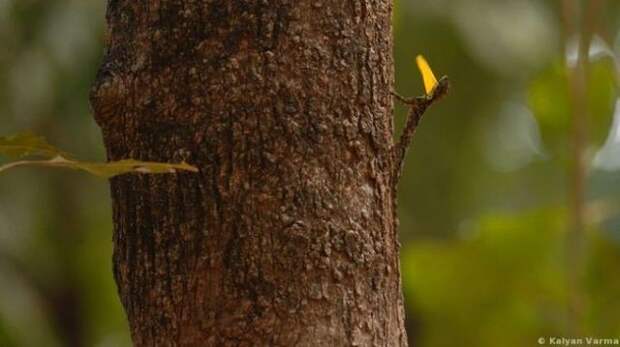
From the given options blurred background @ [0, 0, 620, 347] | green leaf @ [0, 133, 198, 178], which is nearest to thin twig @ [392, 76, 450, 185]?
green leaf @ [0, 133, 198, 178]

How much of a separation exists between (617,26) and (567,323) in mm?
1930

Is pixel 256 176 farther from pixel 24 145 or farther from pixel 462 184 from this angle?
pixel 462 184

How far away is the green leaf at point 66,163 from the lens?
0.90 meters

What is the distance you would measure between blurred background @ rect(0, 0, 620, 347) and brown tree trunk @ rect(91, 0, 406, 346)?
409 millimetres

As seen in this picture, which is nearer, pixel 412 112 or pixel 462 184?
pixel 412 112

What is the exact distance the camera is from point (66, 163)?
3.05 feet

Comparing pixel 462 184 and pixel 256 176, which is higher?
pixel 256 176

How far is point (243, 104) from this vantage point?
0.94 metres

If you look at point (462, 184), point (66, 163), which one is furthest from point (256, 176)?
point (462, 184)

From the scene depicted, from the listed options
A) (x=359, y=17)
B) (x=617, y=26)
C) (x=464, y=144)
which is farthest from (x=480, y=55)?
(x=359, y=17)

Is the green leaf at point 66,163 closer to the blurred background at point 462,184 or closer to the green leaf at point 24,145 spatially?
the green leaf at point 24,145

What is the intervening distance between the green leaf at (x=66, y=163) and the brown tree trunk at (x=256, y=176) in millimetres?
42

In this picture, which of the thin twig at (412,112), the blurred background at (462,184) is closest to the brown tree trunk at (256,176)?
the thin twig at (412,112)

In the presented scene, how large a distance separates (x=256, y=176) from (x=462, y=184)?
13.1 feet
